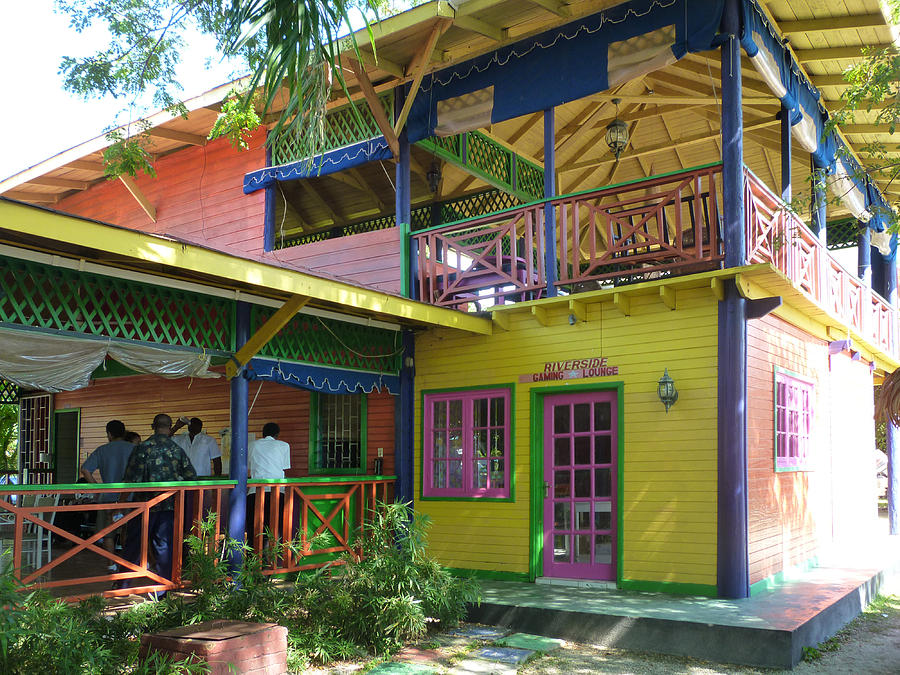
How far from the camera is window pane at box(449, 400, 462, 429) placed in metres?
9.66

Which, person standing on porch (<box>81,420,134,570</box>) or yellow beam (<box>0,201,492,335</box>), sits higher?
yellow beam (<box>0,201,492,335</box>)

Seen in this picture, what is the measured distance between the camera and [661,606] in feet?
23.3

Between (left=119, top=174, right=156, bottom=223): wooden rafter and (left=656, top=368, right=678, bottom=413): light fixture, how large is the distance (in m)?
9.02

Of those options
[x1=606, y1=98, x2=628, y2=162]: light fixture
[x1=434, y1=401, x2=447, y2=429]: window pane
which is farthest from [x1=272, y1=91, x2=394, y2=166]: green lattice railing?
[x1=434, y1=401, x2=447, y2=429]: window pane

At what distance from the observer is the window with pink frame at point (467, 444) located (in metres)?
9.23

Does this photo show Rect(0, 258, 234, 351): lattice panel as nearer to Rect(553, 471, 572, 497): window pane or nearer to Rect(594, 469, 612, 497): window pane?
Rect(553, 471, 572, 497): window pane

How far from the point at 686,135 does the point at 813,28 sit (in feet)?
15.2

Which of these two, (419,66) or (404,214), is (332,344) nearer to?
(404,214)

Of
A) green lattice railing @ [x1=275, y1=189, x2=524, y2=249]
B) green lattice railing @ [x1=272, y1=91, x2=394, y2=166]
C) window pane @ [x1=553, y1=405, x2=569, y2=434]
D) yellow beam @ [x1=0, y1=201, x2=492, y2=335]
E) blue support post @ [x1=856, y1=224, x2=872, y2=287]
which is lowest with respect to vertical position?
window pane @ [x1=553, y1=405, x2=569, y2=434]

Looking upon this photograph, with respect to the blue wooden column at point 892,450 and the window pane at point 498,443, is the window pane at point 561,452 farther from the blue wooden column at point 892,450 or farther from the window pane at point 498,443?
the blue wooden column at point 892,450

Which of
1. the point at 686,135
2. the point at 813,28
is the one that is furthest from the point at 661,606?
the point at 686,135

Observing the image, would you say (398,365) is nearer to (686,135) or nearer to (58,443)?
(686,135)

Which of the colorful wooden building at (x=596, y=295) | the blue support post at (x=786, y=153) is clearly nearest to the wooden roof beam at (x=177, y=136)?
the colorful wooden building at (x=596, y=295)

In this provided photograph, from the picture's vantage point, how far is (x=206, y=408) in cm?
1256
